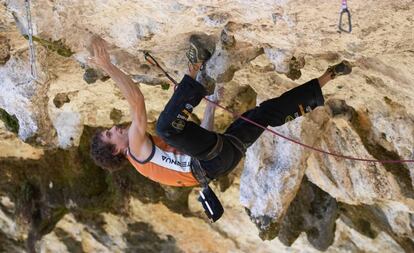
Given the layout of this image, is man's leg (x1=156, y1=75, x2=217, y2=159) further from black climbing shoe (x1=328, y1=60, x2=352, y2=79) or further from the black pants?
black climbing shoe (x1=328, y1=60, x2=352, y2=79)

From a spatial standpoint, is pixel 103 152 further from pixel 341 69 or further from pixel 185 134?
pixel 341 69

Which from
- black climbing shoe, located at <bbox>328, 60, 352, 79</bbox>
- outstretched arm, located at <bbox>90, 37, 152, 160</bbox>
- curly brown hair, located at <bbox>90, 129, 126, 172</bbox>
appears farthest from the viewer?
black climbing shoe, located at <bbox>328, 60, 352, 79</bbox>

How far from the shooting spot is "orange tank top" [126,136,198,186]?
388cm

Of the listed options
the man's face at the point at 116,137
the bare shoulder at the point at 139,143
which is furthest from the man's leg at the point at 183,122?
the man's face at the point at 116,137

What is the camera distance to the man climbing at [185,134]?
361cm

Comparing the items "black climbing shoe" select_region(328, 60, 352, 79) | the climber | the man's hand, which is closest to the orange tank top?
the climber

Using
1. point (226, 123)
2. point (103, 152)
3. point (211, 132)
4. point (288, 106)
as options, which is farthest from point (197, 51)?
point (226, 123)

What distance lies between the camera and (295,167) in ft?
17.5

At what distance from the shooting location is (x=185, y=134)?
3658mm

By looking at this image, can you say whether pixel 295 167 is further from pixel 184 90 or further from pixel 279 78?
pixel 184 90

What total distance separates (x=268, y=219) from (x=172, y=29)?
7.44ft

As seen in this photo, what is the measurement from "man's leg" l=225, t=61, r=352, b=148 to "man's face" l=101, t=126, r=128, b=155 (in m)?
0.69

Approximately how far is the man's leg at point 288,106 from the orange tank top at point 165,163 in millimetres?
371

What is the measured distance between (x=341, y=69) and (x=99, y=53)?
151 cm
